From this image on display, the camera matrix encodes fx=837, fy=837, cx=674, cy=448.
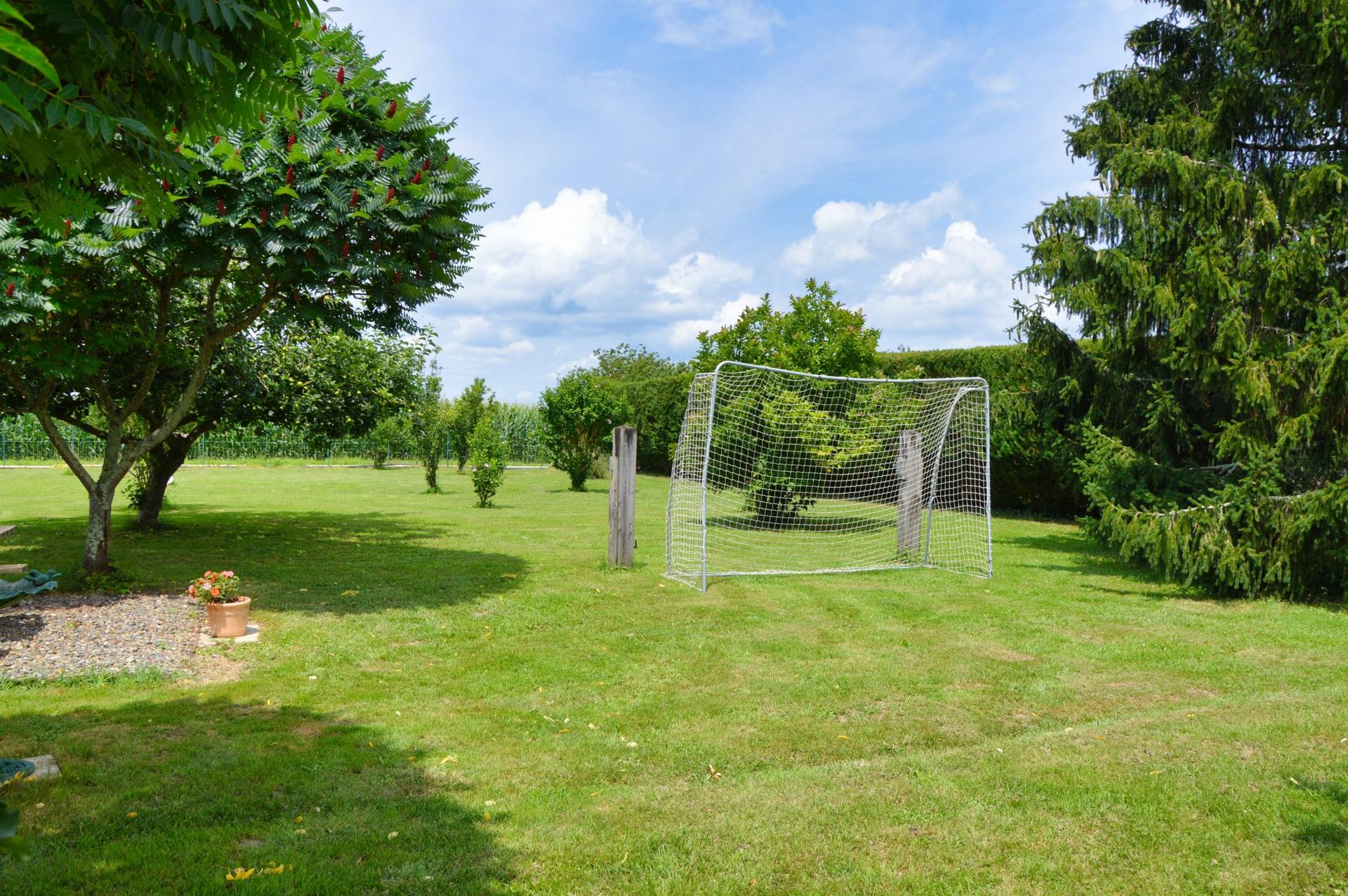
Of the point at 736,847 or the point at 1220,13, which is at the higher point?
the point at 1220,13

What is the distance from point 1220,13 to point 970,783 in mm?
9593

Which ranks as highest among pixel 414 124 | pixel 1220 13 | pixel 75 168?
pixel 1220 13

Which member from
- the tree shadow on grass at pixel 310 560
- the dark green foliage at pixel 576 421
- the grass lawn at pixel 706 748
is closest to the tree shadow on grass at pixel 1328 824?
the grass lawn at pixel 706 748

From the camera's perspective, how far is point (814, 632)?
260 inches

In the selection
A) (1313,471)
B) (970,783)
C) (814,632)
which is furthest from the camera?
(1313,471)

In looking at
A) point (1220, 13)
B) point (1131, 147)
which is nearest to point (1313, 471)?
point (1131, 147)

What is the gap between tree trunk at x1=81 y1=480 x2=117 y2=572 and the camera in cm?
740

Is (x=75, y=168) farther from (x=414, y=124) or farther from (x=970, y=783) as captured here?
(x=414, y=124)

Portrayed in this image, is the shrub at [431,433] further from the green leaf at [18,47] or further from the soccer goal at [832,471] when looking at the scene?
the green leaf at [18,47]

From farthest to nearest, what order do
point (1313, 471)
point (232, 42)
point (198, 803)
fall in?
point (1313, 471)
point (198, 803)
point (232, 42)

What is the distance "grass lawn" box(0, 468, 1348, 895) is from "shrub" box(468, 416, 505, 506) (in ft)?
29.3

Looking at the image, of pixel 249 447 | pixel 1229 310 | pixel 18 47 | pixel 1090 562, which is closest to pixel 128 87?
pixel 18 47

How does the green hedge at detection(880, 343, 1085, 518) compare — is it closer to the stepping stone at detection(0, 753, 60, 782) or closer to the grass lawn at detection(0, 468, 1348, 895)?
the grass lawn at detection(0, 468, 1348, 895)

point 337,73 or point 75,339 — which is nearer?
point 337,73
